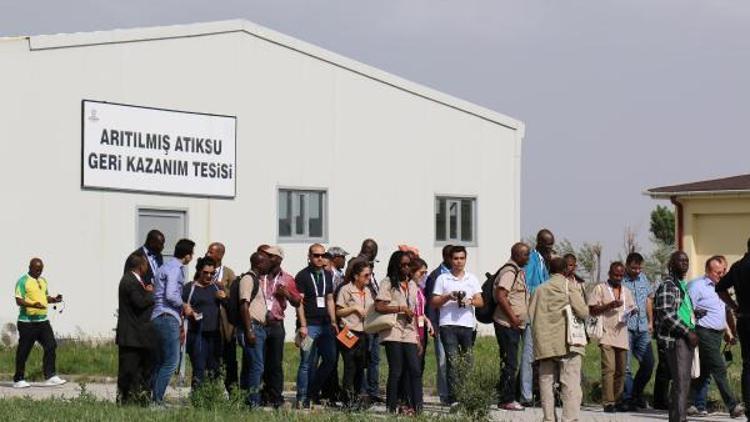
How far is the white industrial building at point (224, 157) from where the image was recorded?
88.0 feet

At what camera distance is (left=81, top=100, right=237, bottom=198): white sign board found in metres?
27.5

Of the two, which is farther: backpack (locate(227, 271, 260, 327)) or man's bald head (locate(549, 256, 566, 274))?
backpack (locate(227, 271, 260, 327))

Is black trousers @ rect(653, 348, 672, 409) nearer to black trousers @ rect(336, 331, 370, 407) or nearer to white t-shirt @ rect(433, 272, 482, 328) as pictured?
white t-shirt @ rect(433, 272, 482, 328)

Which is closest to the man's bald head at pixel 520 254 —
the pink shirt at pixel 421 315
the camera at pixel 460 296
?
the camera at pixel 460 296

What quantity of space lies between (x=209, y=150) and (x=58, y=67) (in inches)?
137

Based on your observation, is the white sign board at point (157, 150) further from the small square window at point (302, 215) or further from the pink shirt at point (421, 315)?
the pink shirt at point (421, 315)

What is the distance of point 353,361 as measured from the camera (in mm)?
18359

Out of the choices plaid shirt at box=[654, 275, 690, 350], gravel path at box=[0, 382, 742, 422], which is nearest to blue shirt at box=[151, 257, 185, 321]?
gravel path at box=[0, 382, 742, 422]

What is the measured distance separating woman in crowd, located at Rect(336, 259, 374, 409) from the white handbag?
9.85 feet

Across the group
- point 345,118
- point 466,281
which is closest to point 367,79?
point 345,118

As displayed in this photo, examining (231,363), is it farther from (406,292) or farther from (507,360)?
(507,360)

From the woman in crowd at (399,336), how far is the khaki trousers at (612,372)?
8.42ft

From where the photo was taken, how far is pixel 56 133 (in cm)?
2689

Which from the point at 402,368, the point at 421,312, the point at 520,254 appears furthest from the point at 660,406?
the point at 402,368
